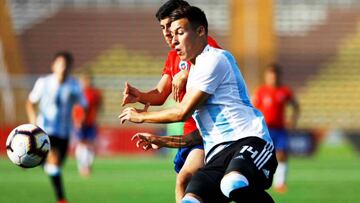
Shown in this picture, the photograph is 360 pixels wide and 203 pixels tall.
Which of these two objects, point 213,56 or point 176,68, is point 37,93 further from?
point 213,56

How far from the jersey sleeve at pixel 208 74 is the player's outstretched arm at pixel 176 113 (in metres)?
0.05

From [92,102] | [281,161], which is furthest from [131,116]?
[92,102]

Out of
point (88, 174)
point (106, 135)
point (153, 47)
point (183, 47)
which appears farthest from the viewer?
point (153, 47)

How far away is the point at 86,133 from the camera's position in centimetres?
2359

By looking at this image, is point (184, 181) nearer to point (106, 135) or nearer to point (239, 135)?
point (239, 135)

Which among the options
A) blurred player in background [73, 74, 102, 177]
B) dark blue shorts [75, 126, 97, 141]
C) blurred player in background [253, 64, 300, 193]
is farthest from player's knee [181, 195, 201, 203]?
dark blue shorts [75, 126, 97, 141]

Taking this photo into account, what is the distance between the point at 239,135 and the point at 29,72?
2575 centimetres

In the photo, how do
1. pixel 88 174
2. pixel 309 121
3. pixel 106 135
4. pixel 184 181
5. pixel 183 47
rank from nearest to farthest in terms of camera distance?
pixel 183 47 → pixel 184 181 → pixel 88 174 → pixel 106 135 → pixel 309 121

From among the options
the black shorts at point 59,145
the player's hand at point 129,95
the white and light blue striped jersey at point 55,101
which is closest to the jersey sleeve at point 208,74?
the player's hand at point 129,95

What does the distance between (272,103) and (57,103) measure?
5.21 metres

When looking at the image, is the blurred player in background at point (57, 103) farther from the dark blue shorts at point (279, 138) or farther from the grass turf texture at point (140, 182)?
the dark blue shorts at point (279, 138)

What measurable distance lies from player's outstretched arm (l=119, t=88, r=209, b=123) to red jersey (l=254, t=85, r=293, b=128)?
10.9 meters

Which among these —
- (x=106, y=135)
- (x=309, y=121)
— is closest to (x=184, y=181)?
(x=106, y=135)

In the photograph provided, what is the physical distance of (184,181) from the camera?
7.61 m
